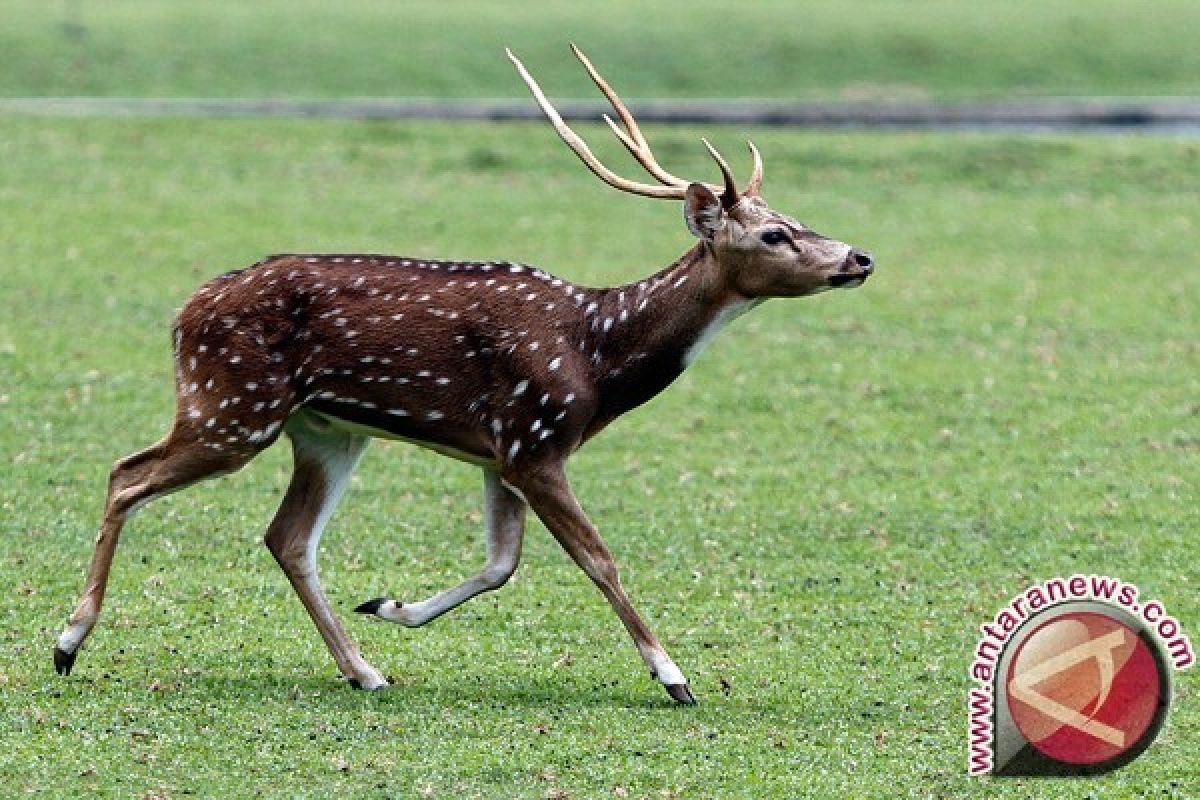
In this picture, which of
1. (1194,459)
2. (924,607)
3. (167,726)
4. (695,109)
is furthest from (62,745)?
(695,109)

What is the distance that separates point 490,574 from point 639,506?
3.49 m

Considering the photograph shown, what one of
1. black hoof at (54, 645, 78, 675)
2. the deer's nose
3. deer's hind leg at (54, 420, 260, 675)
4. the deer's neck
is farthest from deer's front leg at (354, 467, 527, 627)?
the deer's nose

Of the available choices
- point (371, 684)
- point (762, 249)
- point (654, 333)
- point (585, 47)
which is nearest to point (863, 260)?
point (762, 249)

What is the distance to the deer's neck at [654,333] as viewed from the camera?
359 inches

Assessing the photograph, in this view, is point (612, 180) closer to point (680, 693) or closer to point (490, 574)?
point (490, 574)

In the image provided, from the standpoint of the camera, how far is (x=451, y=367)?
29.6 ft

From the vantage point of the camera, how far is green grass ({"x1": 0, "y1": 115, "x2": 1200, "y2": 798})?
314 inches

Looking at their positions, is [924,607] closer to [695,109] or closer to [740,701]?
[740,701]

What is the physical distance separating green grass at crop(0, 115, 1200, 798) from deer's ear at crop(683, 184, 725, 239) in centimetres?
→ 182

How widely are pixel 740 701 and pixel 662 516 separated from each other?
3563 mm

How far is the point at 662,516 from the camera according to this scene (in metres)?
12.2

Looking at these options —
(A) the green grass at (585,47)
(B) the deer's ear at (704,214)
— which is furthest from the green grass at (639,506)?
(A) the green grass at (585,47)

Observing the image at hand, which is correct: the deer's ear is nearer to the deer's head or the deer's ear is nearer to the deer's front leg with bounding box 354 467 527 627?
the deer's head

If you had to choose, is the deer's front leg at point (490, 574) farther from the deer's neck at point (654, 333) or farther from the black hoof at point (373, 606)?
the deer's neck at point (654, 333)
